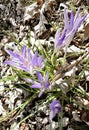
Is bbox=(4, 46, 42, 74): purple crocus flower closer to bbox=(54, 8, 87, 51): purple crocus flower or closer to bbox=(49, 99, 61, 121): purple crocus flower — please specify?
bbox=(54, 8, 87, 51): purple crocus flower

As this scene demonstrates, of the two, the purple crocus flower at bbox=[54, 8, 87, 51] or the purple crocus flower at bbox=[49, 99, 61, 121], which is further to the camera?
the purple crocus flower at bbox=[49, 99, 61, 121]

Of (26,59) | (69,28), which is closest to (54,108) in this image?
(26,59)

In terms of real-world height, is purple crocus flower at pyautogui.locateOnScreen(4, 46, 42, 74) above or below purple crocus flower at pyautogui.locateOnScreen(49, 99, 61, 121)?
above

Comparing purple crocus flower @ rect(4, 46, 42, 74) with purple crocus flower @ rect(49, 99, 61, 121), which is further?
purple crocus flower @ rect(49, 99, 61, 121)

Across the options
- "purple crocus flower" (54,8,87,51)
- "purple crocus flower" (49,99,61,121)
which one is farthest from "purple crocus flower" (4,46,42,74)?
"purple crocus flower" (49,99,61,121)

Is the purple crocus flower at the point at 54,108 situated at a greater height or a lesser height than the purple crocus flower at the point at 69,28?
lesser

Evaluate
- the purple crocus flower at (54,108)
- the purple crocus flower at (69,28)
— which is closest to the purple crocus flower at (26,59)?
the purple crocus flower at (69,28)

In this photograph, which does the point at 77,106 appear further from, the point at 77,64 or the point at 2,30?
the point at 2,30

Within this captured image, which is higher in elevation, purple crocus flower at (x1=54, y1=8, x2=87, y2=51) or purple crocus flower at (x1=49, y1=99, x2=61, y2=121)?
purple crocus flower at (x1=54, y1=8, x2=87, y2=51)

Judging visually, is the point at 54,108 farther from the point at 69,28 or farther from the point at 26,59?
the point at 69,28

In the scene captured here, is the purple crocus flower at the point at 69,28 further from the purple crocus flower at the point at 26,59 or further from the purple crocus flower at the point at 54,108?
the purple crocus flower at the point at 54,108

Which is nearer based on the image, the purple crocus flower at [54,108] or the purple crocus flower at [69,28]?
the purple crocus flower at [69,28]
